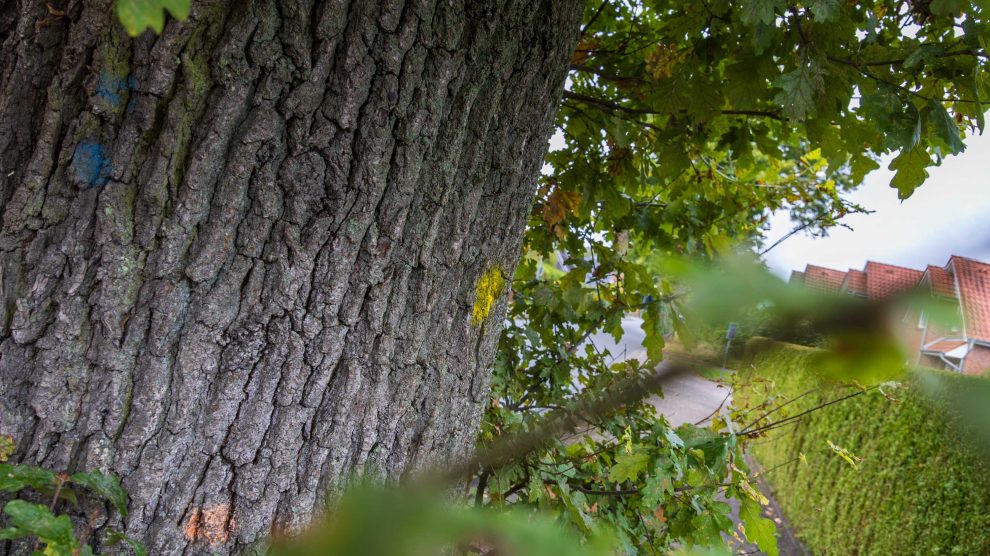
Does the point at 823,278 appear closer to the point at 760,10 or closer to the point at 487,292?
the point at 487,292

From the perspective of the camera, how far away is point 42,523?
0.92 meters

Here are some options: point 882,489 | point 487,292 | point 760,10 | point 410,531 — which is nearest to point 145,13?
point 410,531

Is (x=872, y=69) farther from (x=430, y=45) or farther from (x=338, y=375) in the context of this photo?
(x=338, y=375)

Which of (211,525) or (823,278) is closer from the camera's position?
(823,278)

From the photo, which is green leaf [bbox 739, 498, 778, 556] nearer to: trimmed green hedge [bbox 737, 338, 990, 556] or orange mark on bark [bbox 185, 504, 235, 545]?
orange mark on bark [bbox 185, 504, 235, 545]

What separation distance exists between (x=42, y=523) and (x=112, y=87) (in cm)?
77

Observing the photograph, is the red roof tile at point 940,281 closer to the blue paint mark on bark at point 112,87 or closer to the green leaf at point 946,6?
the blue paint mark on bark at point 112,87

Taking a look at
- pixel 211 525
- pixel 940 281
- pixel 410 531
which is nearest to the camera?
pixel 940 281

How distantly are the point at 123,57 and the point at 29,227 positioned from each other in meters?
0.38

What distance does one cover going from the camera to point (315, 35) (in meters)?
1.12

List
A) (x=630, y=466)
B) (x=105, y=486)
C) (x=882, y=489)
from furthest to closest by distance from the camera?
(x=882, y=489)
(x=630, y=466)
(x=105, y=486)

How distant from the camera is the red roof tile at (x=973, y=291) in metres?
0.38

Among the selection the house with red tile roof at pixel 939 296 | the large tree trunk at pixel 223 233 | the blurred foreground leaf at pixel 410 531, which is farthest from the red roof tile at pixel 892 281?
the large tree trunk at pixel 223 233

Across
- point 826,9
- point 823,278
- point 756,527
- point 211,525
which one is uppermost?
point 826,9
